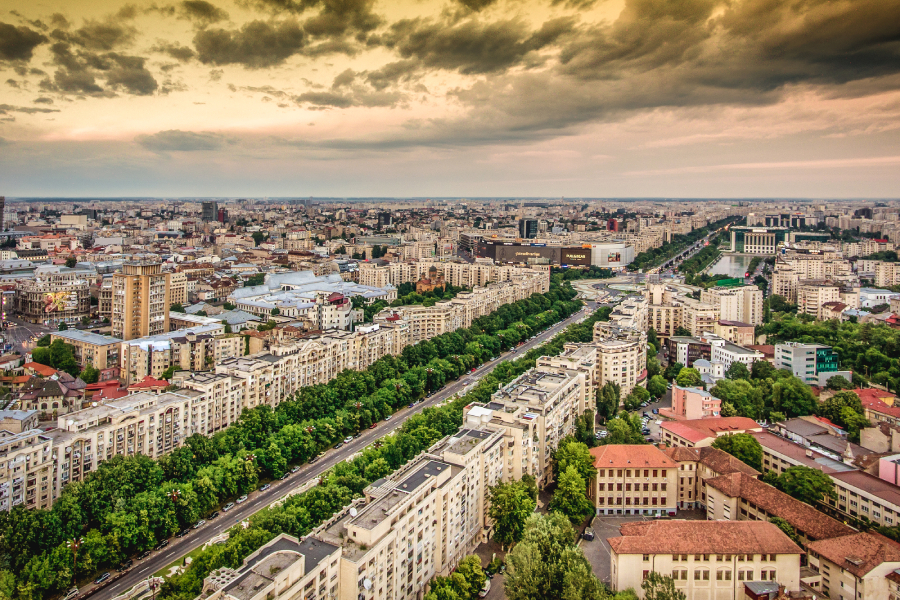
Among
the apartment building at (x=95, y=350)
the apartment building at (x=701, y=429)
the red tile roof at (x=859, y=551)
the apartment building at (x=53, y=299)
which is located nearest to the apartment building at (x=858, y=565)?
the red tile roof at (x=859, y=551)

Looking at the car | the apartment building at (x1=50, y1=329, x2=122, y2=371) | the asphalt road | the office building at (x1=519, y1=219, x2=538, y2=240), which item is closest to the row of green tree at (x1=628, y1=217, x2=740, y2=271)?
the office building at (x1=519, y1=219, x2=538, y2=240)

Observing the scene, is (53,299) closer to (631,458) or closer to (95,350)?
(95,350)

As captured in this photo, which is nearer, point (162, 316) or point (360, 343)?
point (360, 343)

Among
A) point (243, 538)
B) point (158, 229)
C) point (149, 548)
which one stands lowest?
point (149, 548)

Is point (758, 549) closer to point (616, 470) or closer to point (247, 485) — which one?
point (616, 470)

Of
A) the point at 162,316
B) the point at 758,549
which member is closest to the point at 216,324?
the point at 162,316

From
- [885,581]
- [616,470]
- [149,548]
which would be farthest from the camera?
[616,470]

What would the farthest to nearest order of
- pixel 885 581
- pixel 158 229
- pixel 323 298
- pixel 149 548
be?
pixel 158 229
pixel 323 298
pixel 149 548
pixel 885 581

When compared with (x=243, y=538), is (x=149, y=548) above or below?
below
